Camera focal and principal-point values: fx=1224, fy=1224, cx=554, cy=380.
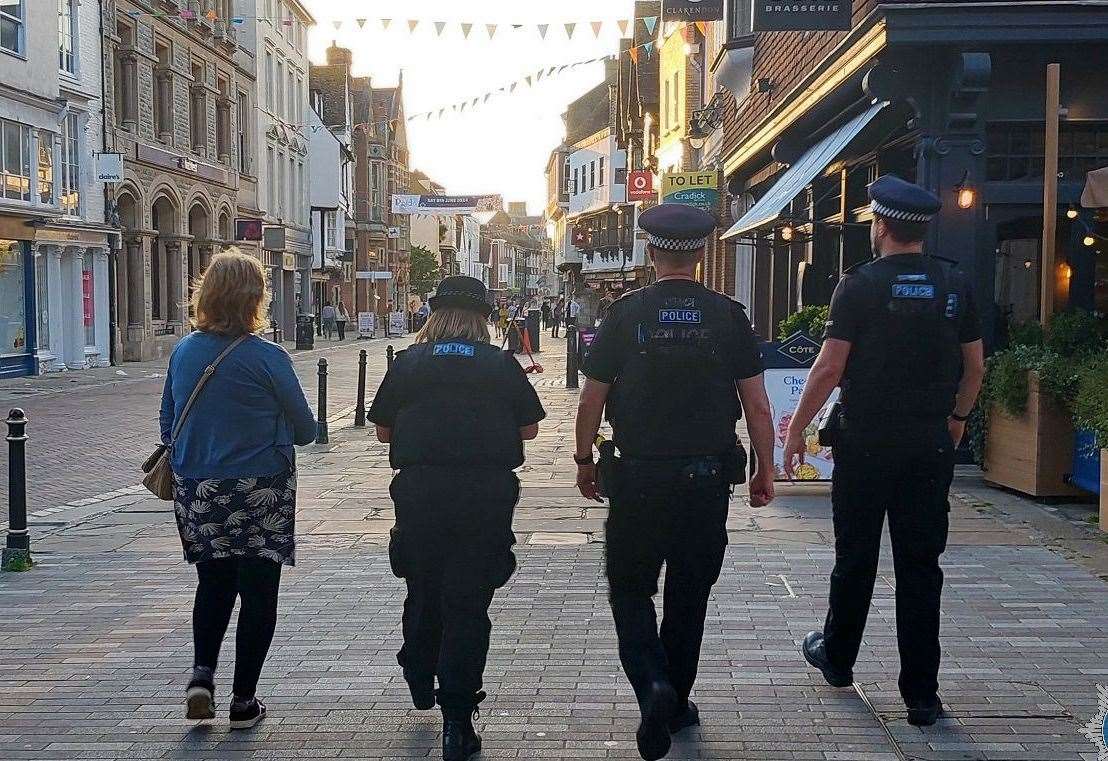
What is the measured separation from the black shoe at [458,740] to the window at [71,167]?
2533cm

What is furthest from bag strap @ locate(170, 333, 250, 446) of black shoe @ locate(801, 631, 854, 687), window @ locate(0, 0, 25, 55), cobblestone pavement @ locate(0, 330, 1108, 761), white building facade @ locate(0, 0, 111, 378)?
window @ locate(0, 0, 25, 55)

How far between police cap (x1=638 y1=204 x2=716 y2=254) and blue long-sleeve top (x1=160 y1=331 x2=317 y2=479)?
1394 mm

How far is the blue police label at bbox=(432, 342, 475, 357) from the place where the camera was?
4.20 meters

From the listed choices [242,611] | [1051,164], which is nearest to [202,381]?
[242,611]

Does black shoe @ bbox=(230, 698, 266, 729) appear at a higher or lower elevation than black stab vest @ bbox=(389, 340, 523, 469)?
lower

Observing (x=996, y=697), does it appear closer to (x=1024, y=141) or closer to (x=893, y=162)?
(x=1024, y=141)

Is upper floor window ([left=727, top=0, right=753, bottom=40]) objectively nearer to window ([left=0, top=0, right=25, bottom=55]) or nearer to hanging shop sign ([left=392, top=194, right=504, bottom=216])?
window ([left=0, top=0, right=25, bottom=55])

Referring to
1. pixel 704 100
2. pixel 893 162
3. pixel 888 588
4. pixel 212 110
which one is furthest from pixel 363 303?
pixel 888 588

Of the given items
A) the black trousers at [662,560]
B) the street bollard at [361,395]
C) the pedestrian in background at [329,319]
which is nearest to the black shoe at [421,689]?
the black trousers at [662,560]

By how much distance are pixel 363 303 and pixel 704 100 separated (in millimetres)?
48099

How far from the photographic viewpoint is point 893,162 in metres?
11.7

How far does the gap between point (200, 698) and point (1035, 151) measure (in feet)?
28.8

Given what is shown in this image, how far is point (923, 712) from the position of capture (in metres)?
4.35

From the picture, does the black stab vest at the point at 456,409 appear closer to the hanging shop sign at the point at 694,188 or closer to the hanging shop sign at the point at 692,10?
the hanging shop sign at the point at 692,10
